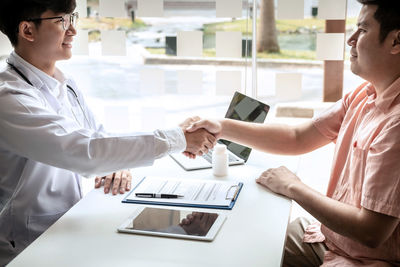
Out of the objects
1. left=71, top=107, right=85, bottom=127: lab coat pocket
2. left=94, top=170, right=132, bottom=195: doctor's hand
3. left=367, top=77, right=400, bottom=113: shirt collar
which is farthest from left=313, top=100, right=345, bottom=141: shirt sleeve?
left=71, top=107, right=85, bottom=127: lab coat pocket

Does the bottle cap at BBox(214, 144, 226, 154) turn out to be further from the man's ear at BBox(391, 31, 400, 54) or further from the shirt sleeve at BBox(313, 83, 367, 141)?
the man's ear at BBox(391, 31, 400, 54)

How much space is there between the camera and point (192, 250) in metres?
1.27

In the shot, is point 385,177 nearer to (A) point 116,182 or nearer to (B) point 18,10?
(A) point 116,182

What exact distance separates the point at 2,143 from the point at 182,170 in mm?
681

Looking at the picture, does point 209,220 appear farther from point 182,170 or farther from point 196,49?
point 196,49

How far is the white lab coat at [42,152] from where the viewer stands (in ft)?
4.98

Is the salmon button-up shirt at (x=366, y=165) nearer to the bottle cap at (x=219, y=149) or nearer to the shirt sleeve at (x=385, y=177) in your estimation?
the shirt sleeve at (x=385, y=177)

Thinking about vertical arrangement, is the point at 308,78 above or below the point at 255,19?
below

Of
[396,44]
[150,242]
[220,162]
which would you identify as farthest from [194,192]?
[396,44]

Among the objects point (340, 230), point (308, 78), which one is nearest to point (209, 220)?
point (340, 230)

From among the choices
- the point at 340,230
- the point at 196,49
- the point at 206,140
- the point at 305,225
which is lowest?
the point at 305,225

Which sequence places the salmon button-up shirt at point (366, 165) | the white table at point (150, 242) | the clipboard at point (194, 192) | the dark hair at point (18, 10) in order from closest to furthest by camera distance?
the white table at point (150, 242) → the salmon button-up shirt at point (366, 165) → the clipboard at point (194, 192) → the dark hair at point (18, 10)

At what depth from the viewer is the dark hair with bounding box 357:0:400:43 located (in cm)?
146

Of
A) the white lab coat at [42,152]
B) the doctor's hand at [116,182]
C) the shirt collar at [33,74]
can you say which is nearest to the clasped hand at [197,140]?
the white lab coat at [42,152]
